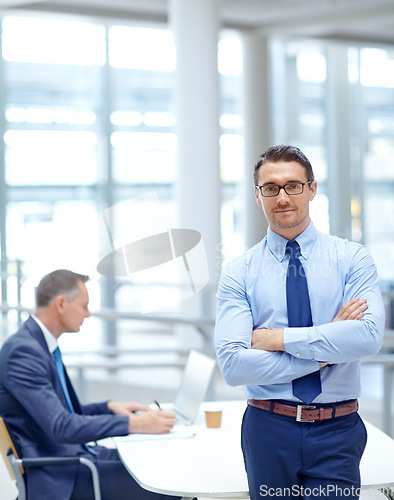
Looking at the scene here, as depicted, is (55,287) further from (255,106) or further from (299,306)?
(255,106)

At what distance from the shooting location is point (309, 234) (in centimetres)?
179

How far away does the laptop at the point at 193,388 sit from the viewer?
264cm

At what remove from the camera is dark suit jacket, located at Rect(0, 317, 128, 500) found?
237 centimetres

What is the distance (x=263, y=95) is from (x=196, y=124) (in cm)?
230

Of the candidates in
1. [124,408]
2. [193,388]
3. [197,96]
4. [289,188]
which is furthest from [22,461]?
[197,96]

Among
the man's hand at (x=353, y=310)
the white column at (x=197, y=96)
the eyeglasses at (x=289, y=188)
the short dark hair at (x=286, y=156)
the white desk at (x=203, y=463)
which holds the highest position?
the white column at (x=197, y=96)

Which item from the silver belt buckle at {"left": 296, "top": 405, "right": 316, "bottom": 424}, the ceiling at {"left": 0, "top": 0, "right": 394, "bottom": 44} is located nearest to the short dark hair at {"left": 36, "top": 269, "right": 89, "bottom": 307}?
the silver belt buckle at {"left": 296, "top": 405, "right": 316, "bottom": 424}

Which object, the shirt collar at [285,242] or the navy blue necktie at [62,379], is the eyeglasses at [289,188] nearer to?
the shirt collar at [285,242]

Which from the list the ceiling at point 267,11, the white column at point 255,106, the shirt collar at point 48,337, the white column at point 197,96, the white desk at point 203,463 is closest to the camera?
the white desk at point 203,463

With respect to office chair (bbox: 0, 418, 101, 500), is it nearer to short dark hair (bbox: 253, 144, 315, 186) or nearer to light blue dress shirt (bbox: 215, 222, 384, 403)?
light blue dress shirt (bbox: 215, 222, 384, 403)

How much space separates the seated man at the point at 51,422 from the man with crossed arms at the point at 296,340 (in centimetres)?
80

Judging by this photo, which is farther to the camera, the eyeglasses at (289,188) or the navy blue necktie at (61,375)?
the navy blue necktie at (61,375)

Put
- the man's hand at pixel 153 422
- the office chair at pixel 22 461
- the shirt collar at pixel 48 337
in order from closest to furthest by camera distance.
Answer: the office chair at pixel 22 461, the man's hand at pixel 153 422, the shirt collar at pixel 48 337

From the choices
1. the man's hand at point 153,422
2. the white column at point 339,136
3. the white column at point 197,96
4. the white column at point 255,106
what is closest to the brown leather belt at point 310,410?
the man's hand at point 153,422
